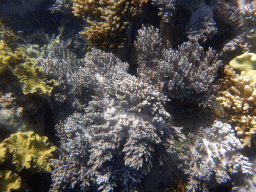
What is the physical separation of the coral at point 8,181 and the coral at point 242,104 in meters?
4.15

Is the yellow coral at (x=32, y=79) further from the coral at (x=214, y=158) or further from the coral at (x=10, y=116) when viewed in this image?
the coral at (x=214, y=158)

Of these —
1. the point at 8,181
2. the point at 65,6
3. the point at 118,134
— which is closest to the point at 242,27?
the point at 118,134

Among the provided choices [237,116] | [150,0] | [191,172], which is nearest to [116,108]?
[191,172]

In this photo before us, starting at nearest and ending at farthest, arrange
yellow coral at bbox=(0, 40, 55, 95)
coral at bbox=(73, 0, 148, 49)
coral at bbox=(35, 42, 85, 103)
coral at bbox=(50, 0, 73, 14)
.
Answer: yellow coral at bbox=(0, 40, 55, 95) < coral at bbox=(73, 0, 148, 49) < coral at bbox=(35, 42, 85, 103) < coral at bbox=(50, 0, 73, 14)

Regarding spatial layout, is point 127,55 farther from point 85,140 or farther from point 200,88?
point 85,140

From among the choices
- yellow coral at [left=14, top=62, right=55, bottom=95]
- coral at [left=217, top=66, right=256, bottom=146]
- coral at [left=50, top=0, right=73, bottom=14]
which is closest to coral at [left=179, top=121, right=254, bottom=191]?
coral at [left=217, top=66, right=256, bottom=146]

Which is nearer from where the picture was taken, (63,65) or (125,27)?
(125,27)

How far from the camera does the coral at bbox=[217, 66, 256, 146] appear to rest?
2.74 meters

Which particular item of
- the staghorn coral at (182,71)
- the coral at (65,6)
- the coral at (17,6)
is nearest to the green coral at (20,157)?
the staghorn coral at (182,71)

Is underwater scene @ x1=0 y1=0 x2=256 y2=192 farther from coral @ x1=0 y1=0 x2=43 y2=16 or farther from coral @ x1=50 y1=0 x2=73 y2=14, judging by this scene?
coral @ x1=0 y1=0 x2=43 y2=16

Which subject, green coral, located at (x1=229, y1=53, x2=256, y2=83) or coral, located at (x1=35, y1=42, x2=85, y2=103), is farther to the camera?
coral, located at (x1=35, y1=42, x2=85, y2=103)

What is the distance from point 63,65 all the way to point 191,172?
12.4 feet

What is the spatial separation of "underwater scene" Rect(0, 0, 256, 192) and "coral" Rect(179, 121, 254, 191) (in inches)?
0.7

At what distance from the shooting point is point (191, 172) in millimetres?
2887
